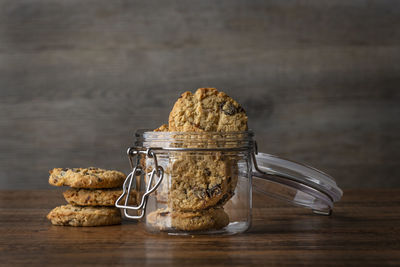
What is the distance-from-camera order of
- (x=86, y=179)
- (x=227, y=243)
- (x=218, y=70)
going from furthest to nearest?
1. (x=218, y=70)
2. (x=86, y=179)
3. (x=227, y=243)

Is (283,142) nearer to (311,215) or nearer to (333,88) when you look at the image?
(333,88)

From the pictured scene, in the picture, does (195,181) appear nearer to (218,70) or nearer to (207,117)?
→ (207,117)

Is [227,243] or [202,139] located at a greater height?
[202,139]

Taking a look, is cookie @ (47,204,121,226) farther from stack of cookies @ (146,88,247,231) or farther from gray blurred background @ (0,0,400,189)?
gray blurred background @ (0,0,400,189)

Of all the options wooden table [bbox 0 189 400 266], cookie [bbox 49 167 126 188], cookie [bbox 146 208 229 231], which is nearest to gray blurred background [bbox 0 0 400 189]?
wooden table [bbox 0 189 400 266]

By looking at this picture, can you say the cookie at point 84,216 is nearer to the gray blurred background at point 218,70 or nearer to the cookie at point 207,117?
the cookie at point 207,117

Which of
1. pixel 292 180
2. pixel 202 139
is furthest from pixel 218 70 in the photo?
pixel 202 139

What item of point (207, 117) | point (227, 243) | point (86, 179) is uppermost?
point (207, 117)
